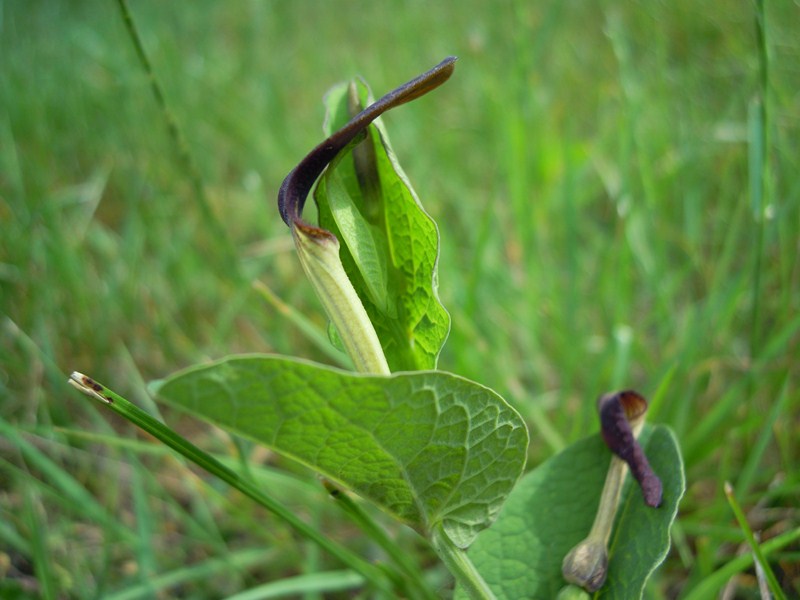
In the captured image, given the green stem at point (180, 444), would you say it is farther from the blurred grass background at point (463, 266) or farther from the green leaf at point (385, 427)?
the blurred grass background at point (463, 266)

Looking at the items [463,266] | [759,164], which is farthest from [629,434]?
[463,266]

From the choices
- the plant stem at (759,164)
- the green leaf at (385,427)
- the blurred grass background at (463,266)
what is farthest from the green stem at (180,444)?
the plant stem at (759,164)

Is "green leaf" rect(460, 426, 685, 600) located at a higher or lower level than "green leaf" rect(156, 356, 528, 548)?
lower

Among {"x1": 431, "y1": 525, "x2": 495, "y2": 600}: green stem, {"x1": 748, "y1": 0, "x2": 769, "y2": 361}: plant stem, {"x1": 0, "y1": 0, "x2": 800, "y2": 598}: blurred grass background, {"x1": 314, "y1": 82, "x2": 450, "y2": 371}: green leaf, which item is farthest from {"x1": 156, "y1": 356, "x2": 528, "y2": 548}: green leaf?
{"x1": 748, "y1": 0, "x2": 769, "y2": 361}: plant stem

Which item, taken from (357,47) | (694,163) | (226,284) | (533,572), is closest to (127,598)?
(533,572)

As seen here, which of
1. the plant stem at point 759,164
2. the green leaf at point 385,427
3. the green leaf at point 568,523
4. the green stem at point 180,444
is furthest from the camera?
the plant stem at point 759,164

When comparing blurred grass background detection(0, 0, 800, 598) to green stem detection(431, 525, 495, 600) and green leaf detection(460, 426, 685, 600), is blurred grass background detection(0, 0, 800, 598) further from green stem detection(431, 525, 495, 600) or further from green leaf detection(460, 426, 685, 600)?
green stem detection(431, 525, 495, 600)
